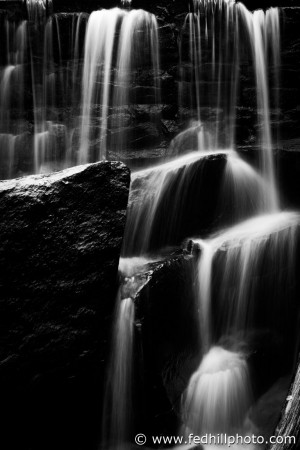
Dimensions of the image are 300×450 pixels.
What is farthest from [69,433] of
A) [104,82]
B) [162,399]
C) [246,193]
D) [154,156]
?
[104,82]

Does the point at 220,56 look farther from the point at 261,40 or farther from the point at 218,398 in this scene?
the point at 218,398

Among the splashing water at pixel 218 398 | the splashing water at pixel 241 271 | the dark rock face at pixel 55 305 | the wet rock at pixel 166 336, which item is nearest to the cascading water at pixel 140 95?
the splashing water at pixel 241 271

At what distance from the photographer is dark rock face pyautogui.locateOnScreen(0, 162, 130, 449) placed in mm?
4035

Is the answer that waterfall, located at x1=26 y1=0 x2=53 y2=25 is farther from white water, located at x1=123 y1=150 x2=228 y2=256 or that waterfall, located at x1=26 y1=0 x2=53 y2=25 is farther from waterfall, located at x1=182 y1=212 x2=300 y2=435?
waterfall, located at x1=182 y1=212 x2=300 y2=435

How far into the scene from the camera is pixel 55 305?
13.7 feet

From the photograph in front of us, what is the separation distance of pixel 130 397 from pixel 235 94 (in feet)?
24.9

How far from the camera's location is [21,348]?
158 inches

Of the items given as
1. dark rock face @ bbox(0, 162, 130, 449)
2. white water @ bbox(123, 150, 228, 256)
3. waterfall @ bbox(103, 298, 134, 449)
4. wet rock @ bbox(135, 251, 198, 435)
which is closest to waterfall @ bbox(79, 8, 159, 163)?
white water @ bbox(123, 150, 228, 256)

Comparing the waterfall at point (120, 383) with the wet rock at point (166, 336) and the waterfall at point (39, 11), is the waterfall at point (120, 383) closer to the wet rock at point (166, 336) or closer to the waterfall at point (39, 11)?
the wet rock at point (166, 336)

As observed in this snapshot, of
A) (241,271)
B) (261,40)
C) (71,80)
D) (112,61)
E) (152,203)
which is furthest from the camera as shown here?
(71,80)

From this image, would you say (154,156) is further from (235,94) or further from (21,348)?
(21,348)

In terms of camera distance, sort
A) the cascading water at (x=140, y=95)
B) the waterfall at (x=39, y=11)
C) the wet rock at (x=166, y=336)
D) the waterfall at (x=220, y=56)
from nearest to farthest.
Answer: the wet rock at (x=166, y=336)
the cascading water at (x=140, y=95)
the waterfall at (x=220, y=56)
the waterfall at (x=39, y=11)

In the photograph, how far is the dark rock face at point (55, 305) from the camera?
13.2 ft

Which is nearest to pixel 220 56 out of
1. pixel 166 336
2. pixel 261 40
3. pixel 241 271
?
pixel 261 40
